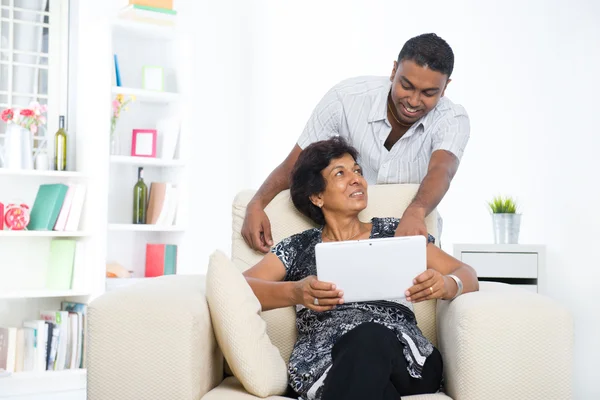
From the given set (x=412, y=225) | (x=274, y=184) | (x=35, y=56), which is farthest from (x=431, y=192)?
(x=35, y=56)

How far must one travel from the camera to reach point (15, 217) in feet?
13.6

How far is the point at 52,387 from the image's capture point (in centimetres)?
415

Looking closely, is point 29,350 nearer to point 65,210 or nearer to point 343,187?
point 65,210

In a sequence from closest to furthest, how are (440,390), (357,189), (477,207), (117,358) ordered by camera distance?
(117,358), (440,390), (357,189), (477,207)

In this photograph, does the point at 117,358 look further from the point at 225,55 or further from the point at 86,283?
the point at 225,55

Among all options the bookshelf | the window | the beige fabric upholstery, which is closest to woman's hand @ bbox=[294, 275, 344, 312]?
the beige fabric upholstery

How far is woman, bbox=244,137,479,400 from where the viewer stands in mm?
1821

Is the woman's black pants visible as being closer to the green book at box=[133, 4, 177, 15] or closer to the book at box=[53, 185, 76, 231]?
the book at box=[53, 185, 76, 231]

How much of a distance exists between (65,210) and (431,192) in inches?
100

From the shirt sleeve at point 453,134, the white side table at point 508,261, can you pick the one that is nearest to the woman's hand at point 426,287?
the shirt sleeve at point 453,134

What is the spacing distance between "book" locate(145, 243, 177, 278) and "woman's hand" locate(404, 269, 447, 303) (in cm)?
277

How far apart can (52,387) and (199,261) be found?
1141mm

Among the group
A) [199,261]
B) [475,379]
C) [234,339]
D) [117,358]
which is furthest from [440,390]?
[199,261]

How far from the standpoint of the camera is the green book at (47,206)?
4.24 meters
